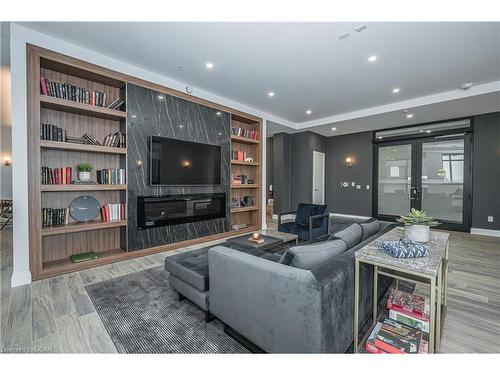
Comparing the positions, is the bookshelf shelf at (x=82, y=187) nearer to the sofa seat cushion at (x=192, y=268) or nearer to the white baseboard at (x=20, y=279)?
the white baseboard at (x=20, y=279)

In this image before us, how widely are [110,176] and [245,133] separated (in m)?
2.85

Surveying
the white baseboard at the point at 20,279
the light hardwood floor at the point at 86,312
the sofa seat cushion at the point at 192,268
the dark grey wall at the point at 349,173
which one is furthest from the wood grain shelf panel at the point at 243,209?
the dark grey wall at the point at 349,173

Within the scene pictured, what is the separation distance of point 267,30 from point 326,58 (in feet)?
3.33

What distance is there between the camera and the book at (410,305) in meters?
1.56

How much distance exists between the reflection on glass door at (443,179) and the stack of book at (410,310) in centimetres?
492

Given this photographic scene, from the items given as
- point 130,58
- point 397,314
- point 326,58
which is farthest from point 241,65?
point 397,314

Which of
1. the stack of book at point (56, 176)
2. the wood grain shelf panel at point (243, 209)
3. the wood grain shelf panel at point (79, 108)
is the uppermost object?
the wood grain shelf panel at point (79, 108)

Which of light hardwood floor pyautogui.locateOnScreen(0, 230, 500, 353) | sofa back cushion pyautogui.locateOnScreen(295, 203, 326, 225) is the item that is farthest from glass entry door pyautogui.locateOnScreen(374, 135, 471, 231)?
sofa back cushion pyautogui.locateOnScreen(295, 203, 326, 225)

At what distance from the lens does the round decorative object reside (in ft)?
9.60

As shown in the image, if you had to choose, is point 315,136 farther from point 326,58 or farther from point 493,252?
point 493,252

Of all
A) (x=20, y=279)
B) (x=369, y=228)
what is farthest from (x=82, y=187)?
(x=369, y=228)

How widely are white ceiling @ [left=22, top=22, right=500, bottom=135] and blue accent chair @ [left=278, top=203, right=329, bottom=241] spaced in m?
2.22

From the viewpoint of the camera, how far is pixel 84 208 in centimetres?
300

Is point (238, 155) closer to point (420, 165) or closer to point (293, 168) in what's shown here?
point (293, 168)
